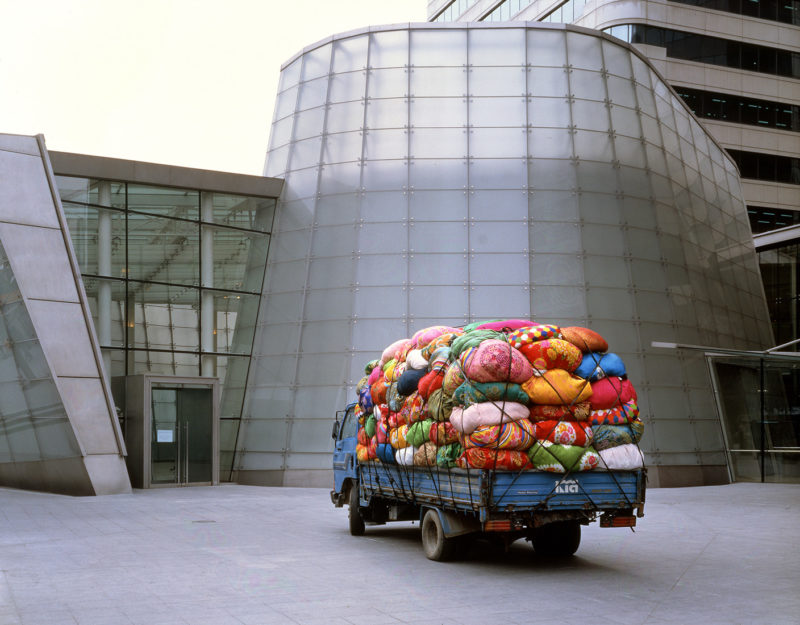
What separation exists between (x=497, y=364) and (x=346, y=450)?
18.6 feet

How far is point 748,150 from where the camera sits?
48938 millimetres

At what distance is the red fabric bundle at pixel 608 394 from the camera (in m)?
11.7

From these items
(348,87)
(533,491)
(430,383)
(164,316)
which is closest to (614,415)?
(533,491)

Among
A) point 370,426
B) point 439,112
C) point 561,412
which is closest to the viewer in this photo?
point 561,412

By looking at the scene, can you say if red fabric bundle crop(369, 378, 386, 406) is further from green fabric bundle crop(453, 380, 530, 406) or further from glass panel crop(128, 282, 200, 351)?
glass panel crop(128, 282, 200, 351)

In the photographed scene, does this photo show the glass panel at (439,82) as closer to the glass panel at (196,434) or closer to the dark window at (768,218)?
the glass panel at (196,434)

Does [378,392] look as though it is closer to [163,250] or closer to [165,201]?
[163,250]

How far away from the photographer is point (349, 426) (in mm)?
16656

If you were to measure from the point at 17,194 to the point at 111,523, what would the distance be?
10530 mm

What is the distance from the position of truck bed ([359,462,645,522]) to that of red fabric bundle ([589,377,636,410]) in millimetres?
836

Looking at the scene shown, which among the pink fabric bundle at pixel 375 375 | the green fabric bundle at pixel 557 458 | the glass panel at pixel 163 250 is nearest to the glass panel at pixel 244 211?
the glass panel at pixel 163 250

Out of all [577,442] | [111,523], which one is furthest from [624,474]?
[111,523]

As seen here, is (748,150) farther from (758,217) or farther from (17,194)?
(17,194)

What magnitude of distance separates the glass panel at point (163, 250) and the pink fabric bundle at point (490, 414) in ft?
55.4
